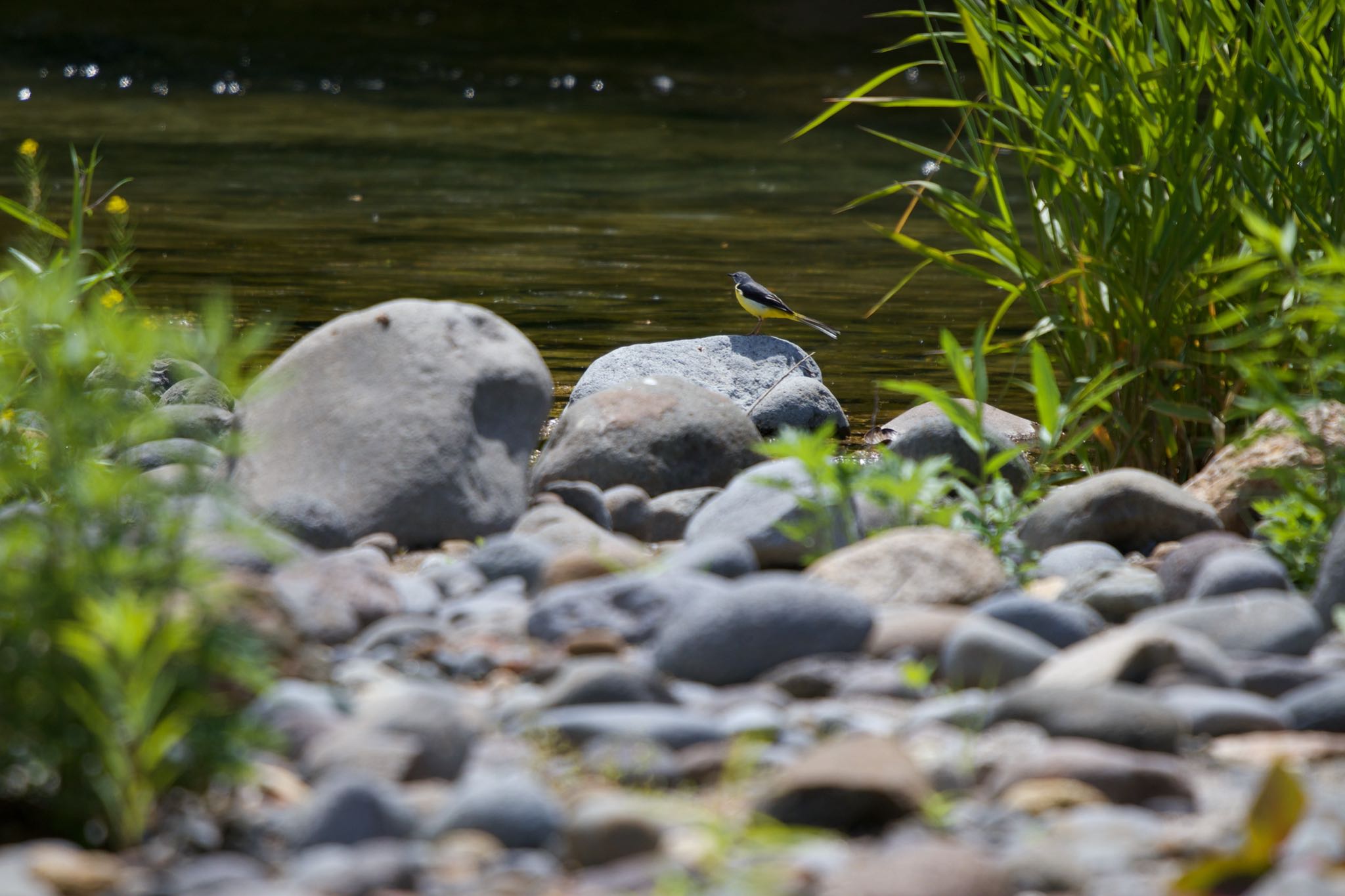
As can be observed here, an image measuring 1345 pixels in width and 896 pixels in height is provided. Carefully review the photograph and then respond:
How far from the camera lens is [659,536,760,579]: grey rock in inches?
128

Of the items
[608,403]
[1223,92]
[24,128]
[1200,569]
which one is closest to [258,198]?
[24,128]

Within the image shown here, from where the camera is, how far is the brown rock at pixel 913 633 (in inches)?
109

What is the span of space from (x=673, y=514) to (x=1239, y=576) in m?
1.47

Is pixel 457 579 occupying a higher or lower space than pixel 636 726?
lower

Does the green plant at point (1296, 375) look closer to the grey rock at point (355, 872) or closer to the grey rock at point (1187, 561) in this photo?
the grey rock at point (1187, 561)

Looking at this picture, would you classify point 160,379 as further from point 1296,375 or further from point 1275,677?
point 1275,677

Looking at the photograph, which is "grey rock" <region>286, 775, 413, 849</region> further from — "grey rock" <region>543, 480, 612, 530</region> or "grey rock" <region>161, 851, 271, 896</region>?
"grey rock" <region>543, 480, 612, 530</region>

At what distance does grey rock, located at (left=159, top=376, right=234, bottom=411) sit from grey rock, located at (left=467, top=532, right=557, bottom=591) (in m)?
1.91

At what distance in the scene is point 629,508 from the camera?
412cm

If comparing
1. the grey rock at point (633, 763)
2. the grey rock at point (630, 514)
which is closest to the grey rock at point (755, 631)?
the grey rock at point (633, 763)

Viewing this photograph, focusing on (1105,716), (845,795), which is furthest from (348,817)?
(1105,716)

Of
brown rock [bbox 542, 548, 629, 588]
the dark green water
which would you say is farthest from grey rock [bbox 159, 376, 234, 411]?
brown rock [bbox 542, 548, 629, 588]

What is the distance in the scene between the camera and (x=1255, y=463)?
3.73m

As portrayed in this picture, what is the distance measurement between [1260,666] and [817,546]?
1038 mm
